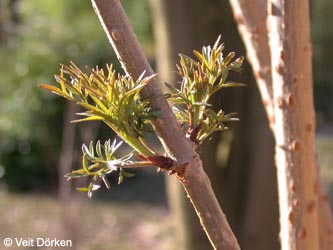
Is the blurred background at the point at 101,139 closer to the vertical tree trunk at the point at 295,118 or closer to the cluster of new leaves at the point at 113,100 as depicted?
the vertical tree trunk at the point at 295,118

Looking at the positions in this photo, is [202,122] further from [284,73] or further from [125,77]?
[284,73]

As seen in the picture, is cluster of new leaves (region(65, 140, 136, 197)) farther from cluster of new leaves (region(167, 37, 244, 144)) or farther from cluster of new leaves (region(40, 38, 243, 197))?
cluster of new leaves (region(167, 37, 244, 144))

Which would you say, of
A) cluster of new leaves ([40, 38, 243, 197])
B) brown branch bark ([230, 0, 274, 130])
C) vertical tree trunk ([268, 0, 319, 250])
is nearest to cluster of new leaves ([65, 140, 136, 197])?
cluster of new leaves ([40, 38, 243, 197])

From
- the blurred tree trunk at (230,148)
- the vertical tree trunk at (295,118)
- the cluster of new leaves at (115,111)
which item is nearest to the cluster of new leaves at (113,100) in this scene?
the cluster of new leaves at (115,111)

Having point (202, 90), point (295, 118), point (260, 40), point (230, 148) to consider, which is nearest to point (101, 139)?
point (230, 148)

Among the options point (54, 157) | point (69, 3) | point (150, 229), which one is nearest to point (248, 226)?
point (150, 229)

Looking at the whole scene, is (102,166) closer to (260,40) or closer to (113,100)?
(113,100)
